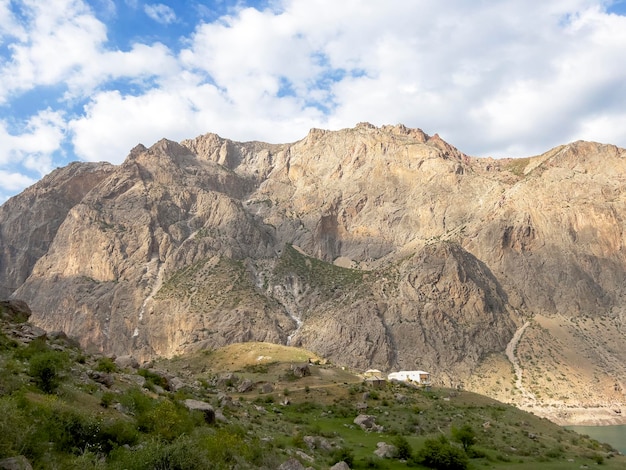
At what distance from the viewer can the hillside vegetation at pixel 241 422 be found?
14.4 meters

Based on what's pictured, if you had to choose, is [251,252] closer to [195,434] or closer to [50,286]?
[50,286]

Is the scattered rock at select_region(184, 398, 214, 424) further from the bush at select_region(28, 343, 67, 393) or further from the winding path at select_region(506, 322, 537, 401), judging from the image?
the winding path at select_region(506, 322, 537, 401)

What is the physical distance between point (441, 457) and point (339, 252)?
123 m

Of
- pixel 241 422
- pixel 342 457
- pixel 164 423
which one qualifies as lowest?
pixel 342 457

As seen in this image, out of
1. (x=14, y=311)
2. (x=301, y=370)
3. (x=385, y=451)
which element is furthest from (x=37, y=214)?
(x=385, y=451)

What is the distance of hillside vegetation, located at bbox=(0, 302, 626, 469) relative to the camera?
14.4m

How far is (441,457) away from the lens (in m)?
27.9

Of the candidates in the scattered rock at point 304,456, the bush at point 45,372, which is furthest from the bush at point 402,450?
the bush at point 45,372

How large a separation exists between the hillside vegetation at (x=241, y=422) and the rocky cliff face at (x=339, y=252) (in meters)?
44.9

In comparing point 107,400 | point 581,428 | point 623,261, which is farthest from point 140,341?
point 623,261

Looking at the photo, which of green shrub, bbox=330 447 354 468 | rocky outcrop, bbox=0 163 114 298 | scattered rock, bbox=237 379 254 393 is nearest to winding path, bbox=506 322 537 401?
scattered rock, bbox=237 379 254 393

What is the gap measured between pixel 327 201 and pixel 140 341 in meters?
74.5

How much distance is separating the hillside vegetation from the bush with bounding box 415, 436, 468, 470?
0.07m

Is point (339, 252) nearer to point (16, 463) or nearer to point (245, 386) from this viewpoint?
point (245, 386)
